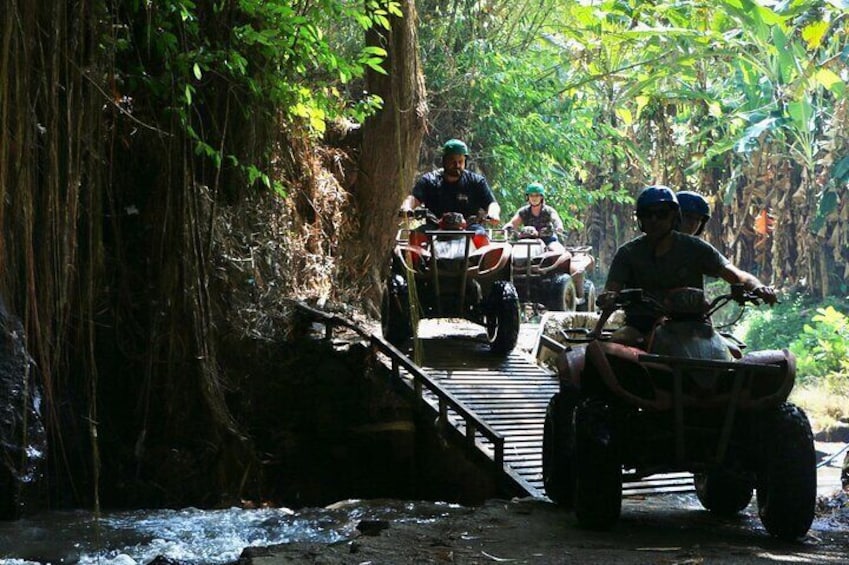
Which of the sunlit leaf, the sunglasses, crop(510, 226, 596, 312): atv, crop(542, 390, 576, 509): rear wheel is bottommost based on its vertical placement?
crop(542, 390, 576, 509): rear wheel

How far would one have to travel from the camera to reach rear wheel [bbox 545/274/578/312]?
14328 millimetres

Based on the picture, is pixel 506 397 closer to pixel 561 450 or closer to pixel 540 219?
pixel 561 450

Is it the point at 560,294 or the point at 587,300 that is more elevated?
the point at 560,294

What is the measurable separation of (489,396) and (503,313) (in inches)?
48.5

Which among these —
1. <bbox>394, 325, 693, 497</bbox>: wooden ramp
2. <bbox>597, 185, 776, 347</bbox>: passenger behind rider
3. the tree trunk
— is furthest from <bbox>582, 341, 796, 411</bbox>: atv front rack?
the tree trunk

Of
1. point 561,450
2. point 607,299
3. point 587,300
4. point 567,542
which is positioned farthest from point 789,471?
point 587,300

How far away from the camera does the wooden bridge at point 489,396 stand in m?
7.88

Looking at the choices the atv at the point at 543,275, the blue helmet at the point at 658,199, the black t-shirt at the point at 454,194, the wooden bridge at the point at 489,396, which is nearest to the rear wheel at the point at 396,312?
the wooden bridge at the point at 489,396

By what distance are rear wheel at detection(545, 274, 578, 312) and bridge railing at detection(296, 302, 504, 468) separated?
191 inches

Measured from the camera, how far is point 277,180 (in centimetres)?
1044

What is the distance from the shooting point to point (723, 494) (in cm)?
655

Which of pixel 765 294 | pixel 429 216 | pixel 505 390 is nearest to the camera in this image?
pixel 765 294

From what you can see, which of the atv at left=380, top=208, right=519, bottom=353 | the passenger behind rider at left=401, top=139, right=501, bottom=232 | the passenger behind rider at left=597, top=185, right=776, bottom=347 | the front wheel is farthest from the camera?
the passenger behind rider at left=401, top=139, right=501, bottom=232

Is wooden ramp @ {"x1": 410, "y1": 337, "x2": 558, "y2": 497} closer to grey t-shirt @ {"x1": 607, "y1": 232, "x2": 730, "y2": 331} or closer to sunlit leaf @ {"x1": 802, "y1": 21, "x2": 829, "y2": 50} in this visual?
grey t-shirt @ {"x1": 607, "y1": 232, "x2": 730, "y2": 331}
